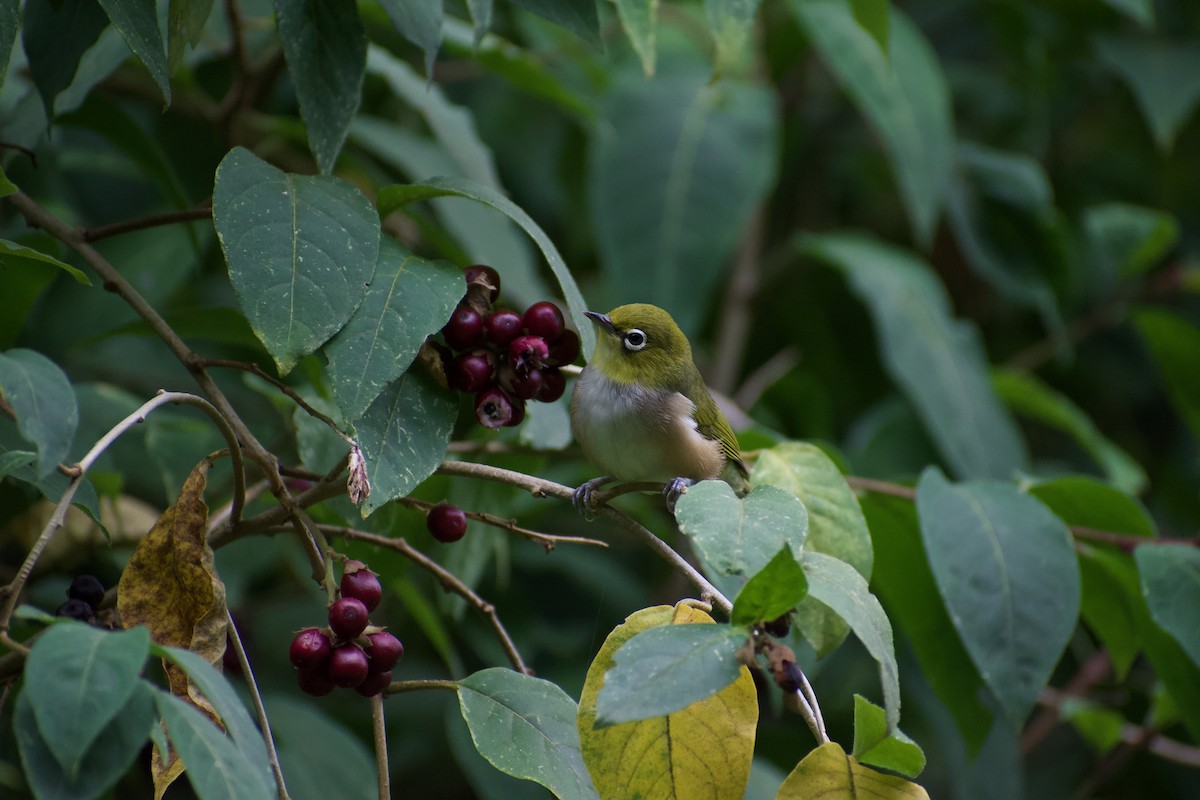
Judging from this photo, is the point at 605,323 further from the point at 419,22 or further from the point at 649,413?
the point at 419,22

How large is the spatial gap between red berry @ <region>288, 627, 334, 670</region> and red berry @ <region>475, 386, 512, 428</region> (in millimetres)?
440

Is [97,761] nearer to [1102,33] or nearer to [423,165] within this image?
[423,165]

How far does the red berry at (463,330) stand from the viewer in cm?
198

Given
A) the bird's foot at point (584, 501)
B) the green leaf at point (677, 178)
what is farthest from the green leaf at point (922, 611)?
the green leaf at point (677, 178)

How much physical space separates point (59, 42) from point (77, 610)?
0.96 meters

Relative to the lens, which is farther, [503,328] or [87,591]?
[503,328]

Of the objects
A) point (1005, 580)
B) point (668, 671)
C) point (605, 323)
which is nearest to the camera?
point (668, 671)

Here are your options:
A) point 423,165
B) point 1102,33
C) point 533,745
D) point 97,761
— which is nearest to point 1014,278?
point 1102,33

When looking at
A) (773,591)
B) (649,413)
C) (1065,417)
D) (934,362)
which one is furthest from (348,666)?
(1065,417)

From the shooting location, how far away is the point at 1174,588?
2402 mm

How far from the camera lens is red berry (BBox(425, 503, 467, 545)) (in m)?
2.03

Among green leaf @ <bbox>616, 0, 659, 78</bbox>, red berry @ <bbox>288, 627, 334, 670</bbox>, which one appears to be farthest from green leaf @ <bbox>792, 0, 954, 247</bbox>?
red berry @ <bbox>288, 627, 334, 670</bbox>

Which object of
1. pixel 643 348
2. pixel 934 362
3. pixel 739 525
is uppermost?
pixel 739 525

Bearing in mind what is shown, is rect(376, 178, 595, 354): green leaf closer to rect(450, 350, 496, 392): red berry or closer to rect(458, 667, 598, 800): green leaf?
rect(450, 350, 496, 392): red berry
